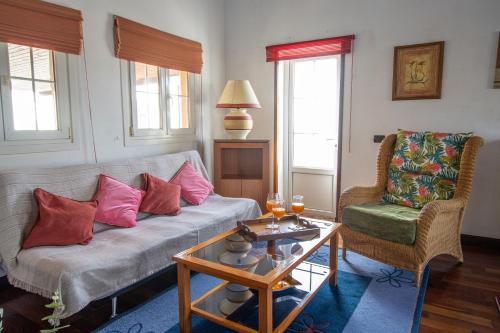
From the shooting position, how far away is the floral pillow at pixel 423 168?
8.77 feet

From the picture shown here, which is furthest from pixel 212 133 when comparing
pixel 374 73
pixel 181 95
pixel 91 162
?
pixel 374 73

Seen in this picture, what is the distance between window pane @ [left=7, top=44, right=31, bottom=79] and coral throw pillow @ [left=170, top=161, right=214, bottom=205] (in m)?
1.30

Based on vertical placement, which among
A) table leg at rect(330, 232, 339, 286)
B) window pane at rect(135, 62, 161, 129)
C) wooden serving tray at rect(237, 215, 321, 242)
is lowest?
table leg at rect(330, 232, 339, 286)

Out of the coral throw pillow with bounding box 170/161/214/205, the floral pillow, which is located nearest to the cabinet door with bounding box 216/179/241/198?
the coral throw pillow with bounding box 170/161/214/205

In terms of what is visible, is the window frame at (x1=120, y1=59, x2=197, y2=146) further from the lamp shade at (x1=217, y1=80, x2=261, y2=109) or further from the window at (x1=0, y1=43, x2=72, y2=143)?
the window at (x1=0, y1=43, x2=72, y2=143)

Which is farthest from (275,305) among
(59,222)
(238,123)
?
(238,123)

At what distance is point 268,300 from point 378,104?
96.0 inches

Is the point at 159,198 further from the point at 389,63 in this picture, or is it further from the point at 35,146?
the point at 389,63

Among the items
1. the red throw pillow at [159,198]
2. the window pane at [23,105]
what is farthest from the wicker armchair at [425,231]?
the window pane at [23,105]

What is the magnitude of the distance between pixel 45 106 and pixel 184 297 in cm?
169

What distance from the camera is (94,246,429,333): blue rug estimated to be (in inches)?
74.6

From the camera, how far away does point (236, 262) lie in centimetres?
179

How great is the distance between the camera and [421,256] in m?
2.26

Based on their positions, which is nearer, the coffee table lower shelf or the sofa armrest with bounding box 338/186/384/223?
the coffee table lower shelf
